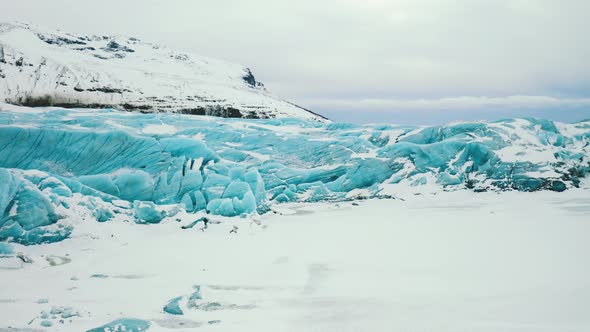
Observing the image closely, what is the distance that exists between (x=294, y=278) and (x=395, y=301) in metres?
1.33

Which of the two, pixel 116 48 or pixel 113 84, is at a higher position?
pixel 116 48

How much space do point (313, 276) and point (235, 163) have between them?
7.15m

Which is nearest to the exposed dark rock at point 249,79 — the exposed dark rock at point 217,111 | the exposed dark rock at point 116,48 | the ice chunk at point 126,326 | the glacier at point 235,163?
the exposed dark rock at point 116,48

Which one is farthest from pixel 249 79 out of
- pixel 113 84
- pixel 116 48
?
pixel 113 84

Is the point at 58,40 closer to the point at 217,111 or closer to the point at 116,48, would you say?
the point at 116,48

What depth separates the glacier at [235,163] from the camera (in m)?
8.33

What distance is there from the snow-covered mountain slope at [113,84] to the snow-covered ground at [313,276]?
2491 cm

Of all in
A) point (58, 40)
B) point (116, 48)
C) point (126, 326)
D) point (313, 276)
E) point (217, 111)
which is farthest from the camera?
point (58, 40)

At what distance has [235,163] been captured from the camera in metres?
12.3

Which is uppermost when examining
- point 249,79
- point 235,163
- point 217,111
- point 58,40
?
point 58,40

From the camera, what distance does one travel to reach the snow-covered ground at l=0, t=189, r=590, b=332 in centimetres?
411

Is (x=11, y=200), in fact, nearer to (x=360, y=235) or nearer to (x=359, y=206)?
(x=360, y=235)

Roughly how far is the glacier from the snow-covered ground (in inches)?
30.2

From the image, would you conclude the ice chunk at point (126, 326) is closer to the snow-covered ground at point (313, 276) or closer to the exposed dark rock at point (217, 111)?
the snow-covered ground at point (313, 276)
